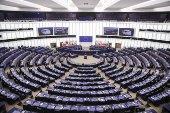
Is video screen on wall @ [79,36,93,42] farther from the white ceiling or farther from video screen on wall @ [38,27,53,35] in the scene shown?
video screen on wall @ [38,27,53,35]

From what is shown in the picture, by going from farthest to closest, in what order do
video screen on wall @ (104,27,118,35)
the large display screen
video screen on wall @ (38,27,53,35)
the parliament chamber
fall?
the large display screen, video screen on wall @ (104,27,118,35), video screen on wall @ (38,27,53,35), the parliament chamber

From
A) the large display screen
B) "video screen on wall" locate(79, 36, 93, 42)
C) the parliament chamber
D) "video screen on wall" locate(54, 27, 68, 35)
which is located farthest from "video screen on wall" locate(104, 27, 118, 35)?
"video screen on wall" locate(54, 27, 68, 35)

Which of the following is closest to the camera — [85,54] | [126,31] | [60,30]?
[85,54]

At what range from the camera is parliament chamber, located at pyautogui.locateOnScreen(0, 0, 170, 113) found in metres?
13.2

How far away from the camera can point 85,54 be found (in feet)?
101

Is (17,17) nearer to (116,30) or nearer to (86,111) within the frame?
(116,30)

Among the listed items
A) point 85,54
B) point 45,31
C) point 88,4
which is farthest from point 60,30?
point 88,4

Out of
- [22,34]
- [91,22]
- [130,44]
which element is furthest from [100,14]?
[22,34]

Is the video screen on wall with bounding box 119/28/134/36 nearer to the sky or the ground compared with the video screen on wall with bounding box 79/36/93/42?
nearer to the sky

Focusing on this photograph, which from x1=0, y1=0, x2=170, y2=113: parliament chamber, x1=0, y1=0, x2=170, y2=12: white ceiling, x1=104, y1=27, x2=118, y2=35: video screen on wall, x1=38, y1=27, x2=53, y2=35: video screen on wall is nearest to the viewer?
x1=0, y1=0, x2=170, y2=113: parliament chamber

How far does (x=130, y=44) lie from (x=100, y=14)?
44.7 ft

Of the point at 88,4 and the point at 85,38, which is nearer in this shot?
the point at 88,4

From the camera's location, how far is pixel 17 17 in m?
35.3

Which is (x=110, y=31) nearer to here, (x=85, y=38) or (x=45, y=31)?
(x=85, y=38)
